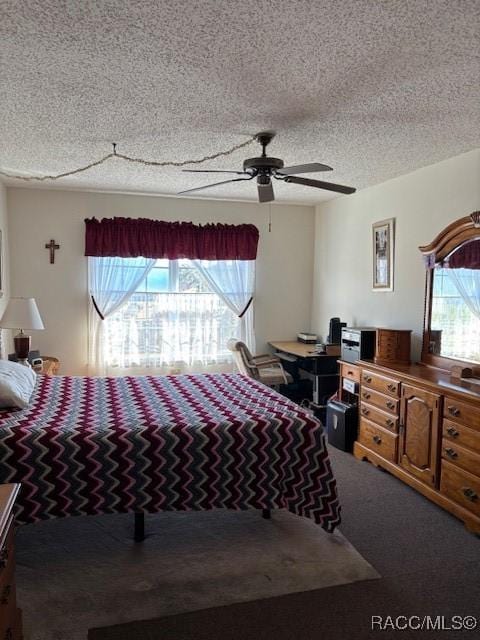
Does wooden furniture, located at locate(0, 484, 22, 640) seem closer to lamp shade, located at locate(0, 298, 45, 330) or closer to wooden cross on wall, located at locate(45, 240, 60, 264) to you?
lamp shade, located at locate(0, 298, 45, 330)

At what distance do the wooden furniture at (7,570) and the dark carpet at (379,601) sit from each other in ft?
1.99

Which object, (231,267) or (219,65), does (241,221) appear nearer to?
(231,267)

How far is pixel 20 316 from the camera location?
4.02m

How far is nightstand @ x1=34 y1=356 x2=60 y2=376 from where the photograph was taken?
4.23 m

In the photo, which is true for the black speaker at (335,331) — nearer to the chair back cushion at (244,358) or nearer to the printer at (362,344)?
the printer at (362,344)

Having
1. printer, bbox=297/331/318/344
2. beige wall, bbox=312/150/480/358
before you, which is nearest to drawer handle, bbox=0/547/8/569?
beige wall, bbox=312/150/480/358

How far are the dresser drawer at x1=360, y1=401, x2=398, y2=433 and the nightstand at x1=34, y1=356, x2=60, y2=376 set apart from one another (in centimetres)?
268

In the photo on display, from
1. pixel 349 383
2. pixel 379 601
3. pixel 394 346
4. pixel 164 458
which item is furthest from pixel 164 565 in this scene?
pixel 394 346

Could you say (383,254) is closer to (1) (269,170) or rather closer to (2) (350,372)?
(2) (350,372)

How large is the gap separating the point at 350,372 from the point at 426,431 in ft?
3.47

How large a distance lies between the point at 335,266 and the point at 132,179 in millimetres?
2386

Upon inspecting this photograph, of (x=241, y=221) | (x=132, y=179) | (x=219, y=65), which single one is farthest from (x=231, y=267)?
(x=219, y=65)

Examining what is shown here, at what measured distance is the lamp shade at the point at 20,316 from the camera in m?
3.99

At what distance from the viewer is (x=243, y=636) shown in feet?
6.40
